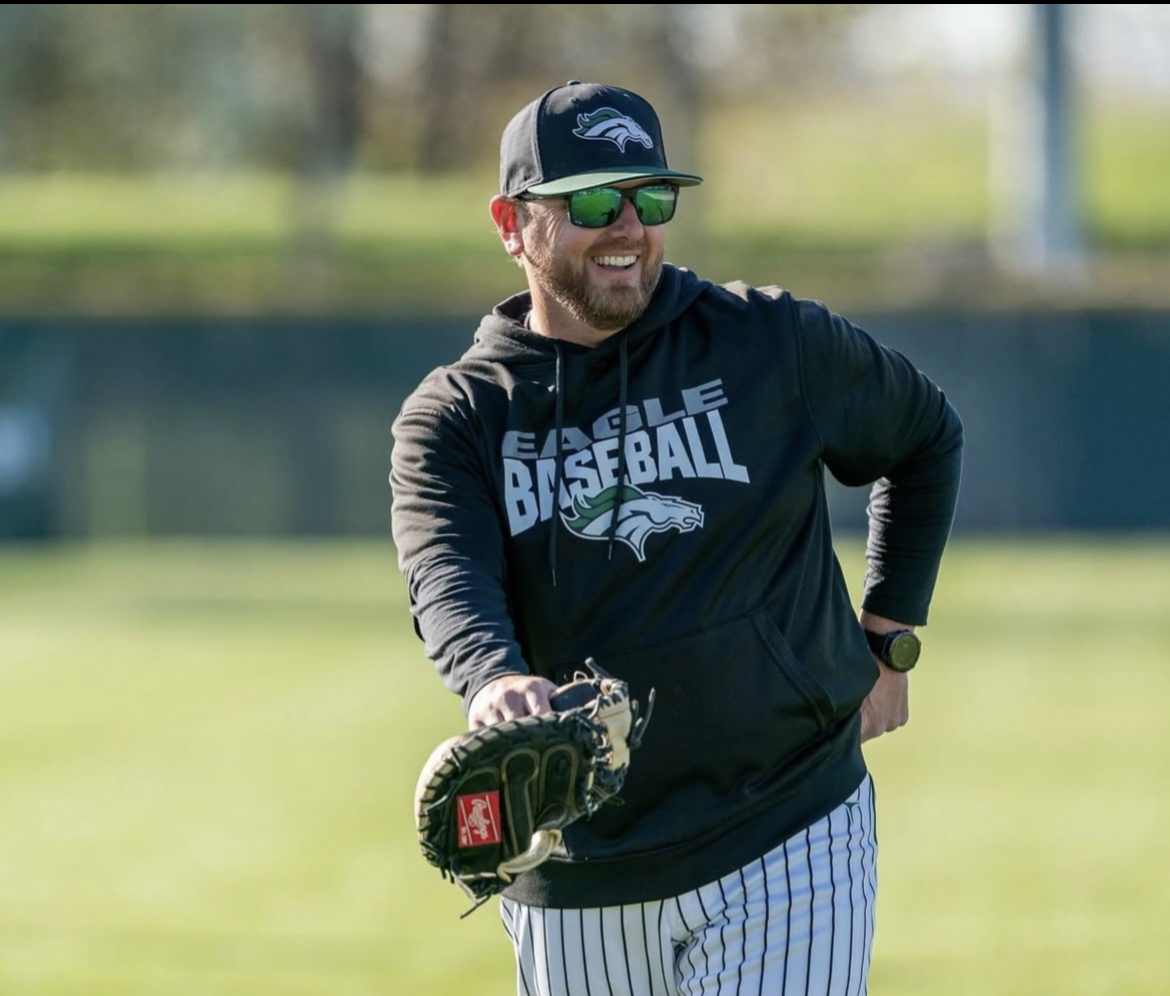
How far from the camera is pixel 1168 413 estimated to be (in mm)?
23625

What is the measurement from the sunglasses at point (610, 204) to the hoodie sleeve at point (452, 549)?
40 centimetres

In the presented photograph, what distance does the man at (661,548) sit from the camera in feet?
12.4

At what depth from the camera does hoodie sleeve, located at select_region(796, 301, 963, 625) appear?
395cm

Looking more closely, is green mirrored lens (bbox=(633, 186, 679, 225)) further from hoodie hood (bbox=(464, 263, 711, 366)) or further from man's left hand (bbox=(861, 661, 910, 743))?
man's left hand (bbox=(861, 661, 910, 743))

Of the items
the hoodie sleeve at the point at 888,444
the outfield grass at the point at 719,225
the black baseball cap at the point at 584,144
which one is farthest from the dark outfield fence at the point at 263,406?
the black baseball cap at the point at 584,144

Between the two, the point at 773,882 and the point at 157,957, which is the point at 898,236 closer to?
the point at 157,957

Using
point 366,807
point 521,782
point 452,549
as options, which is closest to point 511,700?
point 521,782

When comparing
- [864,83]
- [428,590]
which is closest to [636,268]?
[428,590]

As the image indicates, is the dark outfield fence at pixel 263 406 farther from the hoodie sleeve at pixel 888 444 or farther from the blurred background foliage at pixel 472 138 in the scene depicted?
the hoodie sleeve at pixel 888 444

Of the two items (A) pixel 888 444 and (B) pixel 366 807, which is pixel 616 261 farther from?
(B) pixel 366 807

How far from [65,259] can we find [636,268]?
37362 mm

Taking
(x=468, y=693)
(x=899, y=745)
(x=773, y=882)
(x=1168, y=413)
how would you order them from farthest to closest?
1. (x=1168, y=413)
2. (x=899, y=745)
3. (x=773, y=882)
4. (x=468, y=693)

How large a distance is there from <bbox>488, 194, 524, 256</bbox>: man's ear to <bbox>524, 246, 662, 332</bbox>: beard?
0.10 m

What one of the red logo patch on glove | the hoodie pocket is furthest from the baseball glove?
the hoodie pocket
